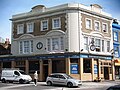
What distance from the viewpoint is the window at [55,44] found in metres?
31.0

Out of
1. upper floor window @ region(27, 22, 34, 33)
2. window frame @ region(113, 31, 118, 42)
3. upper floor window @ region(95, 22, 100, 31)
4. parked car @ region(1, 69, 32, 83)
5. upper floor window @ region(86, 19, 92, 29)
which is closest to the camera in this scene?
parked car @ region(1, 69, 32, 83)

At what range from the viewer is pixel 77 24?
3038 centimetres

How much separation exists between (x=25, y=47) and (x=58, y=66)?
575cm

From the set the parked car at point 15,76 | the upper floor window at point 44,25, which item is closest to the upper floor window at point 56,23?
the upper floor window at point 44,25

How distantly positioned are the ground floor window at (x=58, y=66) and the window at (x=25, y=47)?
13.2 feet

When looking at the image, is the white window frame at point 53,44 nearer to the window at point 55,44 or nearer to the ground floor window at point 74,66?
the window at point 55,44

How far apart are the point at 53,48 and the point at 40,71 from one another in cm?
323

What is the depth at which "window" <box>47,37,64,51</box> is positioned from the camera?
31.0m

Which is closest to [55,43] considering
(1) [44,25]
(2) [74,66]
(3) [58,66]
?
(3) [58,66]

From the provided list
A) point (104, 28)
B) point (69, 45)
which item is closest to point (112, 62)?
point (104, 28)

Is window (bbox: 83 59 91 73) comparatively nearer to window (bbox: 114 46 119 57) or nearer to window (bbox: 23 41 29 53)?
window (bbox: 114 46 119 57)

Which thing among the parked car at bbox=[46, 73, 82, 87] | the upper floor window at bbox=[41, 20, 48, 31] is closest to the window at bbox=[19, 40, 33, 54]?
the upper floor window at bbox=[41, 20, 48, 31]

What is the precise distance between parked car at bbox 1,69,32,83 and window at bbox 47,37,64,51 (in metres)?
5.19

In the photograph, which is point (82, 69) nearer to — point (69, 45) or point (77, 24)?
point (69, 45)
